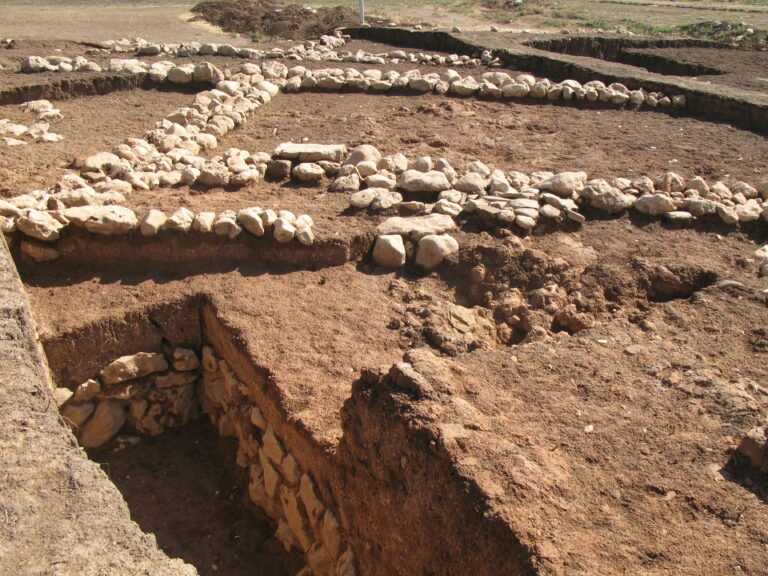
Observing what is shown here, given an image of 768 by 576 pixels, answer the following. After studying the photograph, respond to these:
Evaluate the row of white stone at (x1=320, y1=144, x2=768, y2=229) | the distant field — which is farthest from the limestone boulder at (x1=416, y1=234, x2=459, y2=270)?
the distant field

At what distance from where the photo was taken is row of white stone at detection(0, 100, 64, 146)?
6.17 meters

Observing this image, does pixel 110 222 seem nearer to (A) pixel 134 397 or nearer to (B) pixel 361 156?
(A) pixel 134 397

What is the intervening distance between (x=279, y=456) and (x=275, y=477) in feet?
0.56

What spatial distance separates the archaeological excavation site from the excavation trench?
16 mm

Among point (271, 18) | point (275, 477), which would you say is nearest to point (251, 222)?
point (275, 477)

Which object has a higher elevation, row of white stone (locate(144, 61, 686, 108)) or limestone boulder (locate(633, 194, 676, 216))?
row of white stone (locate(144, 61, 686, 108))

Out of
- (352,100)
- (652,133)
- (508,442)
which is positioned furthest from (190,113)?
(508,442)

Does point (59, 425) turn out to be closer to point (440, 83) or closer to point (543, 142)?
point (543, 142)

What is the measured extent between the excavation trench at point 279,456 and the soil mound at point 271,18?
1020 centimetres

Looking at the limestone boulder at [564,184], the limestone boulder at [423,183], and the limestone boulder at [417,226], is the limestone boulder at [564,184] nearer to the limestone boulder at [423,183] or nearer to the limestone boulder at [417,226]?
the limestone boulder at [423,183]

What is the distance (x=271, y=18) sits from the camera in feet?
49.4

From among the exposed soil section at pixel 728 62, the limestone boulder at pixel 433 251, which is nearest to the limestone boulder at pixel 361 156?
the limestone boulder at pixel 433 251

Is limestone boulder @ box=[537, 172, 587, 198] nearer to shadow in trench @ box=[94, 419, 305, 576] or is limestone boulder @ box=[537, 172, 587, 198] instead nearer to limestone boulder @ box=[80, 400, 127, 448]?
shadow in trench @ box=[94, 419, 305, 576]

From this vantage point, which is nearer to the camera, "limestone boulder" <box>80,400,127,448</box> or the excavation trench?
the excavation trench
